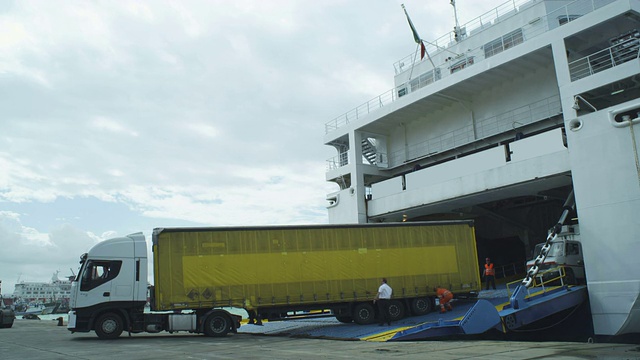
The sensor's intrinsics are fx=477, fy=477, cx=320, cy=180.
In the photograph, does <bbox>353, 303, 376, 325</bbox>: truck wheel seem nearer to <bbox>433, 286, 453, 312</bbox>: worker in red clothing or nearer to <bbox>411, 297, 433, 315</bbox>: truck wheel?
<bbox>411, 297, 433, 315</bbox>: truck wheel

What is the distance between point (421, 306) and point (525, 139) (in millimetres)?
7054

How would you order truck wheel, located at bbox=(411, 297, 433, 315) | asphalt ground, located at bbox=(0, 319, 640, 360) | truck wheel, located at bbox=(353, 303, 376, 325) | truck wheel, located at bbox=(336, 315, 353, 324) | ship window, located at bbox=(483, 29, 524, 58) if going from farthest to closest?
ship window, located at bbox=(483, 29, 524, 58) → truck wheel, located at bbox=(336, 315, 353, 324) → truck wheel, located at bbox=(411, 297, 433, 315) → truck wheel, located at bbox=(353, 303, 376, 325) → asphalt ground, located at bbox=(0, 319, 640, 360)

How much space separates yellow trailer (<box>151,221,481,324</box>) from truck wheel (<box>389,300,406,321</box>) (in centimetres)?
3

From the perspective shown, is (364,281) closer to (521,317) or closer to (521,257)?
(521,317)

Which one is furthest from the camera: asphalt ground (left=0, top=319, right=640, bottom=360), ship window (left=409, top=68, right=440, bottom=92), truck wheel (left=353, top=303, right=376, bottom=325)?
ship window (left=409, top=68, right=440, bottom=92)

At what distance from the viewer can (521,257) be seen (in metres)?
31.0

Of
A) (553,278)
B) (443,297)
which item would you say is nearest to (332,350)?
(443,297)

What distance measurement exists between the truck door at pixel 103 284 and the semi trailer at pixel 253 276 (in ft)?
0.09

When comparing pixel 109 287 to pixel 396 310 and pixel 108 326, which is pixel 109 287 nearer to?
pixel 108 326

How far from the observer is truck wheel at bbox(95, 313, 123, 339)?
14855 millimetres

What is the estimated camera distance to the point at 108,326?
14938 millimetres

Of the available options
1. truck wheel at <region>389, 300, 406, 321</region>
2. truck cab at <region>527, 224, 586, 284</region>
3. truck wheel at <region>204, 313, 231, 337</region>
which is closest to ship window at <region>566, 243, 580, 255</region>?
truck cab at <region>527, 224, 586, 284</region>

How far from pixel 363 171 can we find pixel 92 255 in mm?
13046

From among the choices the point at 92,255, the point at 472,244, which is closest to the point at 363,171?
the point at 472,244
